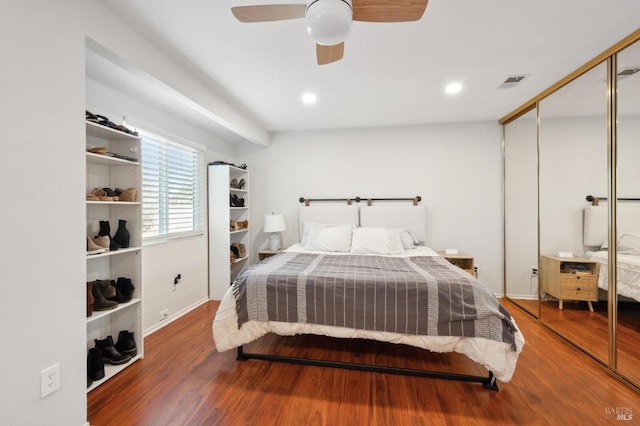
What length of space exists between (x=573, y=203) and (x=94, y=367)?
409 centimetres

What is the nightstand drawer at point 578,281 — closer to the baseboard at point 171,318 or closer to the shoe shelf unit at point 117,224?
the shoe shelf unit at point 117,224

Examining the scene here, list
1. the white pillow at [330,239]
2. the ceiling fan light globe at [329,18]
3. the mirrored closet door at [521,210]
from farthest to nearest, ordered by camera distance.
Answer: the white pillow at [330,239] < the mirrored closet door at [521,210] < the ceiling fan light globe at [329,18]

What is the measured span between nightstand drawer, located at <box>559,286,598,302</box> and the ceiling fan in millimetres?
2657

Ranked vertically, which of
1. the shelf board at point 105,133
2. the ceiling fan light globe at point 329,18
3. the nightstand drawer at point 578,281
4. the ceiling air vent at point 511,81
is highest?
the ceiling air vent at point 511,81

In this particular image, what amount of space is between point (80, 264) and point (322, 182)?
122 inches

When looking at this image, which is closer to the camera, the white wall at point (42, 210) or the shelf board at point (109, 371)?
the white wall at point (42, 210)

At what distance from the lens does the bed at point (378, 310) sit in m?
1.78

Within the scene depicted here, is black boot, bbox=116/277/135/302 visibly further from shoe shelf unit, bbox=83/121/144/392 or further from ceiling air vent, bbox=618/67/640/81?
ceiling air vent, bbox=618/67/640/81

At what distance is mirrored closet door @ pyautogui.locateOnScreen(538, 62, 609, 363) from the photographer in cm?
209

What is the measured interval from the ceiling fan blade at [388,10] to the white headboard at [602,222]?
2.00 metres

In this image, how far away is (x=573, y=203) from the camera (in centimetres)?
237

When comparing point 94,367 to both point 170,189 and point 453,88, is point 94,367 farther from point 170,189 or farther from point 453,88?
point 453,88

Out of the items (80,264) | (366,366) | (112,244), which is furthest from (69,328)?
(366,366)

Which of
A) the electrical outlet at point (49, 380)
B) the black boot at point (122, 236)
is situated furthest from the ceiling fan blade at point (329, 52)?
the electrical outlet at point (49, 380)
